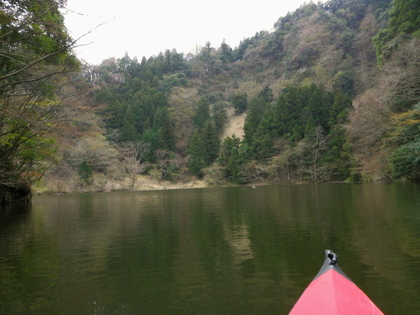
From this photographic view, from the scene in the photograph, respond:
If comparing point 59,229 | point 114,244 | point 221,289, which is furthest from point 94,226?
point 221,289

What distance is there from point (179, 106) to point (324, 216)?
52.7m

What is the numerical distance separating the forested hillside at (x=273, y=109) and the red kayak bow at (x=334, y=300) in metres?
10.9

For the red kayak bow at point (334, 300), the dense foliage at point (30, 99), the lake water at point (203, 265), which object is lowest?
the lake water at point (203, 265)

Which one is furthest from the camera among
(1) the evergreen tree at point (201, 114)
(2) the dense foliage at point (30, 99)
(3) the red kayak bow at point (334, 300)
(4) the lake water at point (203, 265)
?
(1) the evergreen tree at point (201, 114)

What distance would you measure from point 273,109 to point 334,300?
A: 45573 mm

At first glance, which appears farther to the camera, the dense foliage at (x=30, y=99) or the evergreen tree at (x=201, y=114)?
the evergreen tree at (x=201, y=114)

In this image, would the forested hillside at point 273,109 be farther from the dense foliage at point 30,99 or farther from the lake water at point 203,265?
the lake water at point 203,265

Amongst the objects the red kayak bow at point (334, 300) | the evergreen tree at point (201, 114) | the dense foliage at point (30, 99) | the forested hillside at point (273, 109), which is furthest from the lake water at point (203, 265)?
the evergreen tree at point (201, 114)

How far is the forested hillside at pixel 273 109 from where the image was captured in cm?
2295

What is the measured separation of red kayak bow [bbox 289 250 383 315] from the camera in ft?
A: 8.02

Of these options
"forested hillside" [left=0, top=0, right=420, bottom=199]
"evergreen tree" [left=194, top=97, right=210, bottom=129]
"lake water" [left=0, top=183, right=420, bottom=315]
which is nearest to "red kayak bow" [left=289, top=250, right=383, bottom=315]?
"lake water" [left=0, top=183, right=420, bottom=315]

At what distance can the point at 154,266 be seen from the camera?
510cm

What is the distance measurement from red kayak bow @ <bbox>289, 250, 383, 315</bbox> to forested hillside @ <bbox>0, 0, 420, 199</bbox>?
1092 cm

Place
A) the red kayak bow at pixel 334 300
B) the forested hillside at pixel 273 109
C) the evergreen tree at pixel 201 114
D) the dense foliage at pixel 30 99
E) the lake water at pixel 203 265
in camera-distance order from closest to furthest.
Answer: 1. the red kayak bow at pixel 334 300
2. the lake water at pixel 203 265
3. the dense foliage at pixel 30 99
4. the forested hillside at pixel 273 109
5. the evergreen tree at pixel 201 114
